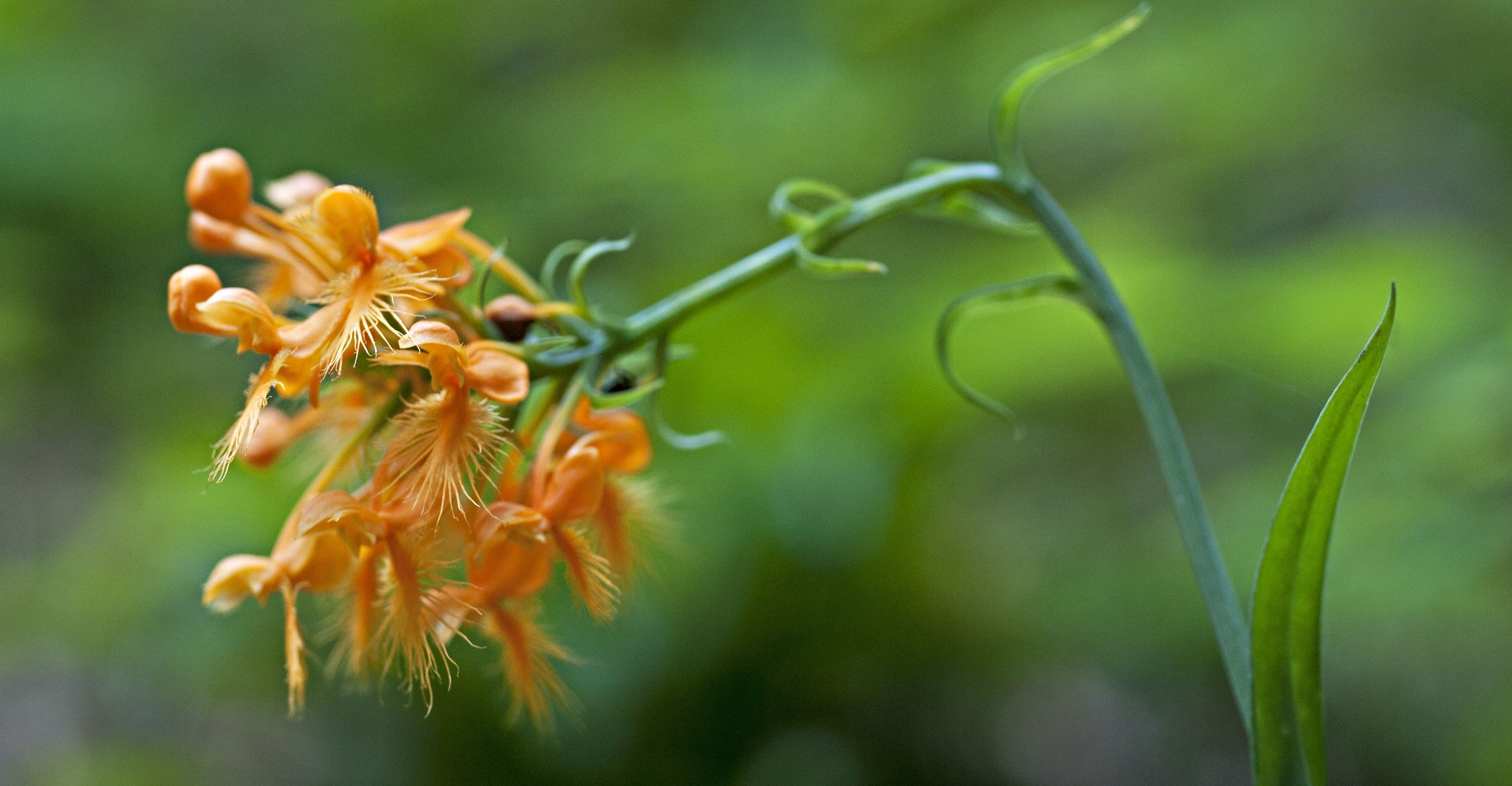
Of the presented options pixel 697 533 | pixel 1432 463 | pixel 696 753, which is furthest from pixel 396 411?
pixel 1432 463

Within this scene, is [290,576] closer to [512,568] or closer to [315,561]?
[315,561]

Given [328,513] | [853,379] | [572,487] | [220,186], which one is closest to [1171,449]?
[572,487]

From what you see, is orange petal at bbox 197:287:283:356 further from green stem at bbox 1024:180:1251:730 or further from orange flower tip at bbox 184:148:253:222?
green stem at bbox 1024:180:1251:730

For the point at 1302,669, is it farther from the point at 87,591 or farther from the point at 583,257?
the point at 87,591

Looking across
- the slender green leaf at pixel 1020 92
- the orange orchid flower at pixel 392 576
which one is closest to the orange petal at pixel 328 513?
the orange orchid flower at pixel 392 576

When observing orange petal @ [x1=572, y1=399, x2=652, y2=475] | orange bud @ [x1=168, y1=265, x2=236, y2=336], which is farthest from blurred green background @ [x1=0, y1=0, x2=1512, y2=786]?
orange bud @ [x1=168, y1=265, x2=236, y2=336]

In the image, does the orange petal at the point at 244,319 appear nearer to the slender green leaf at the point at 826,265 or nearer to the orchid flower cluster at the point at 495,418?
the orchid flower cluster at the point at 495,418
